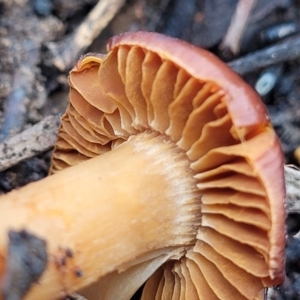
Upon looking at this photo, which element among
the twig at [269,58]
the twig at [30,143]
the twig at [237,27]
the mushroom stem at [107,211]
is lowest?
the mushroom stem at [107,211]

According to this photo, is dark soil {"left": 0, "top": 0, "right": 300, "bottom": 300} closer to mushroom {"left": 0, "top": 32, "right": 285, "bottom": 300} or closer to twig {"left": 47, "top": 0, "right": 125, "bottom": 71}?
→ twig {"left": 47, "top": 0, "right": 125, "bottom": 71}

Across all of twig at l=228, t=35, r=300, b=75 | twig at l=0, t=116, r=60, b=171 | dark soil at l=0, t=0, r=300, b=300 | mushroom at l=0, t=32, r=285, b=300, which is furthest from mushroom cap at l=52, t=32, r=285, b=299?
twig at l=228, t=35, r=300, b=75

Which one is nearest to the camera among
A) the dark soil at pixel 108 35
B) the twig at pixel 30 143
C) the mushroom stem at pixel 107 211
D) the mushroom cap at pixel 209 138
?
the mushroom cap at pixel 209 138

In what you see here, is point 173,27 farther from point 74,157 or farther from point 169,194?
point 169,194

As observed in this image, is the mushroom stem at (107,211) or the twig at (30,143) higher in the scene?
the twig at (30,143)

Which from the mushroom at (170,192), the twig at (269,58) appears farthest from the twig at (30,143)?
the twig at (269,58)

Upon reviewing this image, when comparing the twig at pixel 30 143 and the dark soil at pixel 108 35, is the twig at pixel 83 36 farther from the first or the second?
the twig at pixel 30 143

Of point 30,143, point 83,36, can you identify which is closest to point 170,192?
point 30,143
